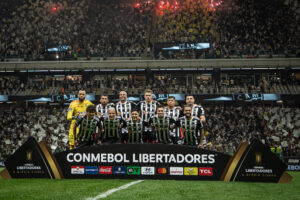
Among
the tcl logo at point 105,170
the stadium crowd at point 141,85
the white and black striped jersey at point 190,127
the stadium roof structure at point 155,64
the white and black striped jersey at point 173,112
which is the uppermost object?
the stadium roof structure at point 155,64

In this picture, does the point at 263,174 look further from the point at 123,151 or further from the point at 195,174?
the point at 123,151

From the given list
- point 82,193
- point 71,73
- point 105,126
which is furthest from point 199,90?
point 82,193

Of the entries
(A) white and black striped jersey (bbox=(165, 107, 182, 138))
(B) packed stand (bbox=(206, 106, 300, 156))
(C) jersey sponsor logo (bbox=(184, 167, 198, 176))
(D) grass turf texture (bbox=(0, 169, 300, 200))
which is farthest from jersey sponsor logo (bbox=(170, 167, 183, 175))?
(B) packed stand (bbox=(206, 106, 300, 156))

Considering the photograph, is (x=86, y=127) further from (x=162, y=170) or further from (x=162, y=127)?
(x=162, y=170)

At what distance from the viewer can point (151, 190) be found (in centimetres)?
638

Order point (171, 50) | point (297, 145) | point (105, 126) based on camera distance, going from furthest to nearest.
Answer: point (171, 50), point (297, 145), point (105, 126)

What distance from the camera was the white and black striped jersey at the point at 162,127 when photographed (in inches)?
382

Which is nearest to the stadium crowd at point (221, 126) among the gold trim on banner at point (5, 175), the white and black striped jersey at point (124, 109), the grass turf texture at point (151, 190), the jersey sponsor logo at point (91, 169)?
the white and black striped jersey at point (124, 109)

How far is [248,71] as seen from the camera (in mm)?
33375

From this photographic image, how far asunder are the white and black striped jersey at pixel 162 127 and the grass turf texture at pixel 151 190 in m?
2.13

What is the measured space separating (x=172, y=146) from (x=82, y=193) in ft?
9.02

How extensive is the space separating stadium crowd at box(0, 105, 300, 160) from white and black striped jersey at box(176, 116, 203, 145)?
14.3 meters

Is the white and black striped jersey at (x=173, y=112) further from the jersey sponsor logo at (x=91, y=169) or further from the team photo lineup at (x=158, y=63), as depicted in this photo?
the team photo lineup at (x=158, y=63)

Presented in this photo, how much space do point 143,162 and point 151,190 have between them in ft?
5.80
